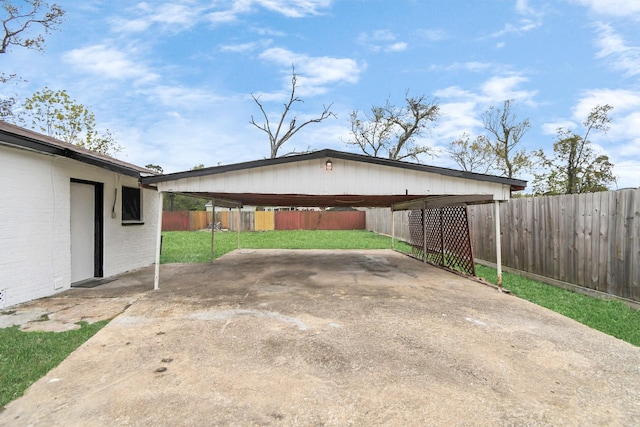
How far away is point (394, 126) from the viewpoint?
32156 millimetres

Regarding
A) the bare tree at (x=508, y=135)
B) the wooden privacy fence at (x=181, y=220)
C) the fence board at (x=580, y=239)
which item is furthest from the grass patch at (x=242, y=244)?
the bare tree at (x=508, y=135)

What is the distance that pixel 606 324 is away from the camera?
13.3 ft

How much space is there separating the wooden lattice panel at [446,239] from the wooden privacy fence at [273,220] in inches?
566

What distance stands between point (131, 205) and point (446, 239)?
7.44m

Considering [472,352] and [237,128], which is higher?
[237,128]

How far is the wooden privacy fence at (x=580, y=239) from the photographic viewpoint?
4.66 metres

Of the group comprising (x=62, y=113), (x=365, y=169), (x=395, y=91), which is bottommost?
(x=365, y=169)

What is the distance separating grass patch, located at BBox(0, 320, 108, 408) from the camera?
257 cm

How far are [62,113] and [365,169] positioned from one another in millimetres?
19556

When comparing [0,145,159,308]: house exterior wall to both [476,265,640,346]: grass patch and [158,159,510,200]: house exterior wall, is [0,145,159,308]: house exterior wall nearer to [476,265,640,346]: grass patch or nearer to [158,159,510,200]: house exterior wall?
[158,159,510,200]: house exterior wall

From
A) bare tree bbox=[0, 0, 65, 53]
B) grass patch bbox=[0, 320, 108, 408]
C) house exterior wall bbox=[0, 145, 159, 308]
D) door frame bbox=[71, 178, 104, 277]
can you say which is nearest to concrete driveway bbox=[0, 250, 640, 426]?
grass patch bbox=[0, 320, 108, 408]

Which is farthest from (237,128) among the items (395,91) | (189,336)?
(189,336)

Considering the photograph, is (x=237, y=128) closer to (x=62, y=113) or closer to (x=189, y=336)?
(x=62, y=113)

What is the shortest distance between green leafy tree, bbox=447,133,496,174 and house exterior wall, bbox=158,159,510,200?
25659mm
